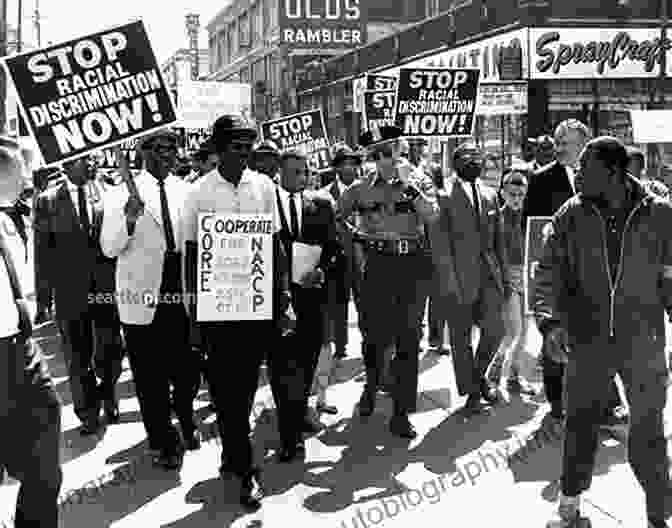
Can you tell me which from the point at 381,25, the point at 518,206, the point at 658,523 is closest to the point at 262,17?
the point at 381,25

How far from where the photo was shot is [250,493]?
492 centimetres

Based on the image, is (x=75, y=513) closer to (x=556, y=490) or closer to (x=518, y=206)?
(x=556, y=490)

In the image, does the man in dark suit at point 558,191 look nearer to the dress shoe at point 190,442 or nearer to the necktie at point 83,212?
the dress shoe at point 190,442

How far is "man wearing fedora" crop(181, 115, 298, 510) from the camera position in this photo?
16.4ft

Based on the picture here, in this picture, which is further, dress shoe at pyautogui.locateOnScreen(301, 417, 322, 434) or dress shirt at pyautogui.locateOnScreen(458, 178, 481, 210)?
dress shirt at pyautogui.locateOnScreen(458, 178, 481, 210)

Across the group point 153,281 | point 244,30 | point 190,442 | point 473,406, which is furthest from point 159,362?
point 244,30

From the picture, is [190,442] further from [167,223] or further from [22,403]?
[22,403]

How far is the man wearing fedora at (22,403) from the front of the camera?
371 centimetres

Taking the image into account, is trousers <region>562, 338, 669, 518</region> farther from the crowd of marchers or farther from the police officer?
the police officer

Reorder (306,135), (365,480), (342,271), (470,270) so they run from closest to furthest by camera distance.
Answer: (365,480) → (470,270) → (342,271) → (306,135)

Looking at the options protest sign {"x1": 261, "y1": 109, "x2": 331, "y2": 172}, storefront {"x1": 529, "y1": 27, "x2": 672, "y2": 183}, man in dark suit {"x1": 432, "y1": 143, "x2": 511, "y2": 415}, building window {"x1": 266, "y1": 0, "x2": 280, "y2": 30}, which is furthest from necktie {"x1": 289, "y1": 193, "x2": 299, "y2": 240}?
building window {"x1": 266, "y1": 0, "x2": 280, "y2": 30}

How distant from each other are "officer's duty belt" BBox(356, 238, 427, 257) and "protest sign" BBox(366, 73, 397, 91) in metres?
4.97

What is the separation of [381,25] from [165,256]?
4713 cm

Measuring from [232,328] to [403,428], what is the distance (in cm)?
164
